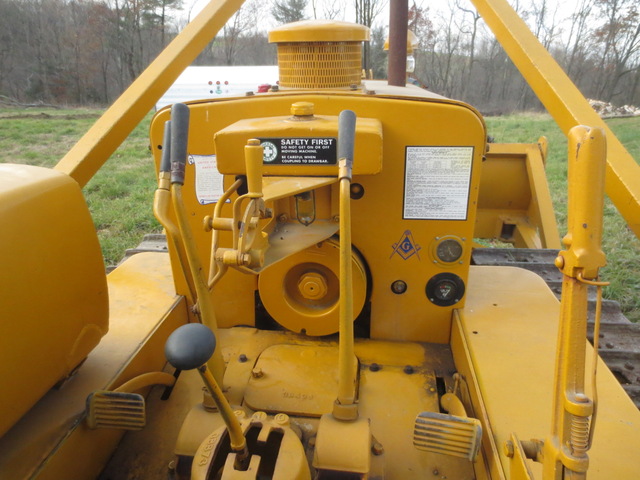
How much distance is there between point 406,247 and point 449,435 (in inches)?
31.9

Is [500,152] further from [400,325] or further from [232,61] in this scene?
[232,61]

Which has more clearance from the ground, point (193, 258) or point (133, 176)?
point (193, 258)

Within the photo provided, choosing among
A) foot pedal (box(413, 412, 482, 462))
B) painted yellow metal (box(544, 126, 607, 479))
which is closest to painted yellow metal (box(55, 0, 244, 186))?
foot pedal (box(413, 412, 482, 462))

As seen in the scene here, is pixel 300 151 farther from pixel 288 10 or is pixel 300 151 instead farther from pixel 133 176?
pixel 288 10

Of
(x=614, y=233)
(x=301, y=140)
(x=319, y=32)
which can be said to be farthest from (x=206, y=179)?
(x=614, y=233)

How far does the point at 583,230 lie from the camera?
38.7 inches

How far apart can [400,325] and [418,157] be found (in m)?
0.77

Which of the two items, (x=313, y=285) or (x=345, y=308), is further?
(x=313, y=285)

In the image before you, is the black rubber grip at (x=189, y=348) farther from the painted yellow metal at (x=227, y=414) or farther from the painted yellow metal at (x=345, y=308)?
the painted yellow metal at (x=345, y=308)

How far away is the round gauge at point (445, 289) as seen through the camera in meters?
2.13

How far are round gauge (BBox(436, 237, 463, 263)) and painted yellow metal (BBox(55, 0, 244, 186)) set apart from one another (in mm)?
1470

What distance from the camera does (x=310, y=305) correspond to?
2170 mm

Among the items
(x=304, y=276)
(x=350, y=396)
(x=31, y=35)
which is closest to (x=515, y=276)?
(x=304, y=276)

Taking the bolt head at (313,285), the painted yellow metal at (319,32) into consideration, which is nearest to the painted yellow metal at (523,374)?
the bolt head at (313,285)
